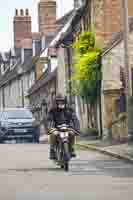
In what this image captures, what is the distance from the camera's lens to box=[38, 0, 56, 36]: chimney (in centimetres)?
6731

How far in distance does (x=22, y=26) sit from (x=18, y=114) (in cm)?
3732

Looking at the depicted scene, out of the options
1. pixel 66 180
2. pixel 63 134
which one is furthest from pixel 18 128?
pixel 66 180

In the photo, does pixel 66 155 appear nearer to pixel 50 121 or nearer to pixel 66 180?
pixel 50 121

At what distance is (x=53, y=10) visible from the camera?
6762cm

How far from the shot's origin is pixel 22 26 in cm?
7519

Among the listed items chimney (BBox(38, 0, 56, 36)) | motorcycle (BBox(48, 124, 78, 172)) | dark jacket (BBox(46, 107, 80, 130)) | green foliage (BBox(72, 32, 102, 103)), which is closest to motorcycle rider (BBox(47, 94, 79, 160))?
dark jacket (BBox(46, 107, 80, 130))

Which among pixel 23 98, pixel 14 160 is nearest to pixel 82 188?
pixel 14 160

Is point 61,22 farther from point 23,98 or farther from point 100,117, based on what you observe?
point 100,117

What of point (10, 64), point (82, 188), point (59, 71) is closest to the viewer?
point (82, 188)

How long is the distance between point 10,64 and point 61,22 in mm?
22840

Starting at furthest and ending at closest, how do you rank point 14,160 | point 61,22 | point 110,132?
1. point 61,22
2. point 110,132
3. point 14,160

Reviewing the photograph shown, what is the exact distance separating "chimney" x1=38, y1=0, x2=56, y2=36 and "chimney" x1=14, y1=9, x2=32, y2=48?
154 inches

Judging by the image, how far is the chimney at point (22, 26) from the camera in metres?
73.6

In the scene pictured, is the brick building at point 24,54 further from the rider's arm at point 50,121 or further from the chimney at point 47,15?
the rider's arm at point 50,121
